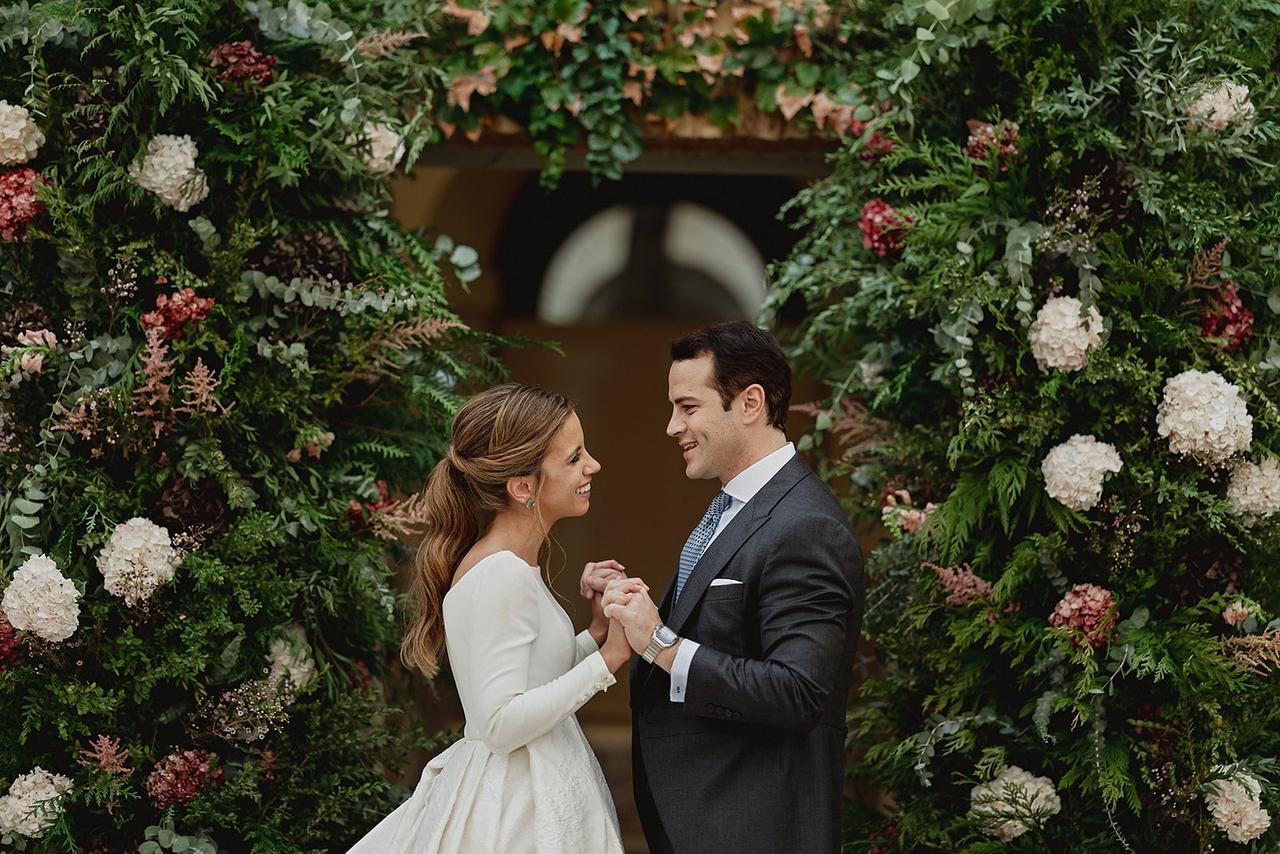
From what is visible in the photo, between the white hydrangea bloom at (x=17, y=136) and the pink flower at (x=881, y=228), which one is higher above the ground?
the white hydrangea bloom at (x=17, y=136)

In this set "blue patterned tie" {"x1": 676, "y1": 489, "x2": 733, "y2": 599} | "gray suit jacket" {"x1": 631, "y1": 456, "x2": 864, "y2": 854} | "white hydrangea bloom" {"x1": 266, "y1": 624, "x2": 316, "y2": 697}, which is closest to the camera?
"gray suit jacket" {"x1": 631, "y1": 456, "x2": 864, "y2": 854}

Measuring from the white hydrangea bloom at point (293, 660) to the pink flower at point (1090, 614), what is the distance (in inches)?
80.1

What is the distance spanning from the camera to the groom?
2.74 metres

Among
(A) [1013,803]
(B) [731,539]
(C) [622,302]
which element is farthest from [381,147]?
(C) [622,302]

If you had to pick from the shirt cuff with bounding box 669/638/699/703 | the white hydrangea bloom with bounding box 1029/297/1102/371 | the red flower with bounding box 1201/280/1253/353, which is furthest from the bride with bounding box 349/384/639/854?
the red flower with bounding box 1201/280/1253/353

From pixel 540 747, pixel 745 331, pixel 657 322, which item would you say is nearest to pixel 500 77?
pixel 745 331

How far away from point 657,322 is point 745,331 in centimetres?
565

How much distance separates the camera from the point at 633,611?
2.78 meters

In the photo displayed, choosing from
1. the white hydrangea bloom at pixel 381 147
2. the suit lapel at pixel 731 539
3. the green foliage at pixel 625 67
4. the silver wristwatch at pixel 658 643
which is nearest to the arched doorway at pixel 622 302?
the green foliage at pixel 625 67

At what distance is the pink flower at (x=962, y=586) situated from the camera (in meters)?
3.59

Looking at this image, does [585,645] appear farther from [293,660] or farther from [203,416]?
[203,416]

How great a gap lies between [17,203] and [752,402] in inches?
80.9

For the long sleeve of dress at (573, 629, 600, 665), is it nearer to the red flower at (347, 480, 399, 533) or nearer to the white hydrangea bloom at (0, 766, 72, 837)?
the red flower at (347, 480, 399, 533)

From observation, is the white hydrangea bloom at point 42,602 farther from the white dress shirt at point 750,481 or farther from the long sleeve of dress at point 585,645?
the white dress shirt at point 750,481
